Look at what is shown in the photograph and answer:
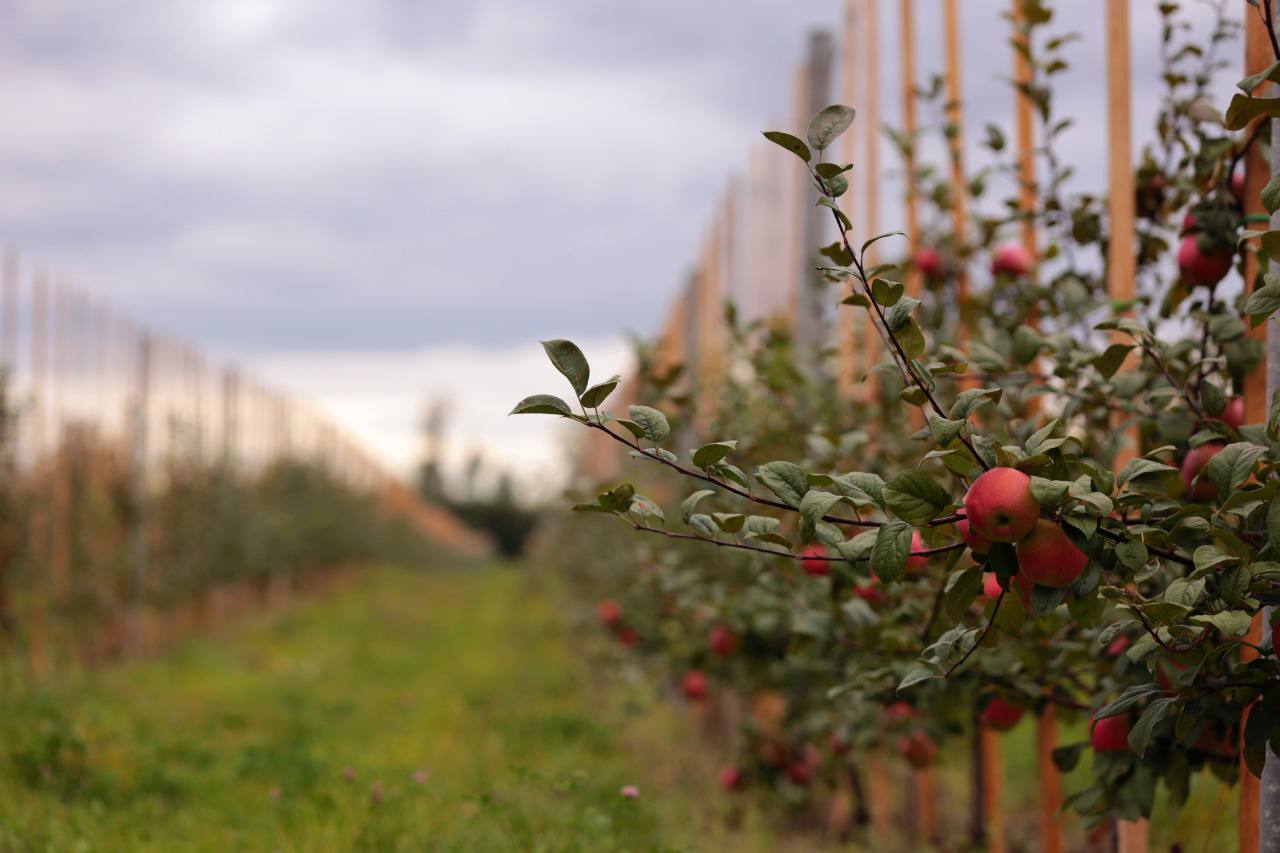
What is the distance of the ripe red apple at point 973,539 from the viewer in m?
1.22

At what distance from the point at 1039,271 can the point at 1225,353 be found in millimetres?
890

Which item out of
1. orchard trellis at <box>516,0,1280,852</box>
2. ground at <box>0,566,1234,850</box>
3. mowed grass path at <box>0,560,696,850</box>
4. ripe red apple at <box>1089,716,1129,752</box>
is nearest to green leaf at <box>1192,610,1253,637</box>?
orchard trellis at <box>516,0,1280,852</box>

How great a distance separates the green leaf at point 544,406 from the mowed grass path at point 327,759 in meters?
1.29

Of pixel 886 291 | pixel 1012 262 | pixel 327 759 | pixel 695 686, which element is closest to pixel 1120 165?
pixel 1012 262

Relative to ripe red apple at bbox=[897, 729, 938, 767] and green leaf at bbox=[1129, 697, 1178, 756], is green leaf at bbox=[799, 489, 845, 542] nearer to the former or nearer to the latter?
green leaf at bbox=[1129, 697, 1178, 756]

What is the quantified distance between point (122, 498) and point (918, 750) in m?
7.95

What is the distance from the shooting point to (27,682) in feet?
Result: 18.5

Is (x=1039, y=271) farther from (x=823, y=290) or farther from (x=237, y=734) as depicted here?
(x=237, y=734)

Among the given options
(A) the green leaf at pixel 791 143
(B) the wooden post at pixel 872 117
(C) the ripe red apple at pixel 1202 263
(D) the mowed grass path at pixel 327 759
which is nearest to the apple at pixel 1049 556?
(A) the green leaf at pixel 791 143

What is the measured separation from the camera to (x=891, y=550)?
3.92 feet

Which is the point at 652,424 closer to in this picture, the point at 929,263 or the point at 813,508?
the point at 813,508

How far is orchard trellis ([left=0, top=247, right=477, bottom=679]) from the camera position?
752 cm

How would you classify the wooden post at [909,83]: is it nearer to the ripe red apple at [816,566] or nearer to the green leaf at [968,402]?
the ripe red apple at [816,566]

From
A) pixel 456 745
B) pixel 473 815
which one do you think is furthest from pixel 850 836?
pixel 456 745
